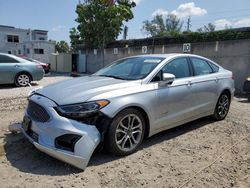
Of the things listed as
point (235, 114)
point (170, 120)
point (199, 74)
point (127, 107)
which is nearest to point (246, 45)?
point (235, 114)

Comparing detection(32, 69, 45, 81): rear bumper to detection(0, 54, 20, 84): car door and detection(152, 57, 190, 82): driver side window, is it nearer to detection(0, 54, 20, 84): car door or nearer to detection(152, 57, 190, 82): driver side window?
detection(0, 54, 20, 84): car door

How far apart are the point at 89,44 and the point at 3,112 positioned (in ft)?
53.8

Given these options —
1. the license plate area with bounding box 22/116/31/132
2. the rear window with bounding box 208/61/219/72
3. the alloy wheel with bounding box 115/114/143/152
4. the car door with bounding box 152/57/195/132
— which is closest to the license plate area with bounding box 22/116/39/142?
the license plate area with bounding box 22/116/31/132

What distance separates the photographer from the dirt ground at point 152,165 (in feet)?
9.61

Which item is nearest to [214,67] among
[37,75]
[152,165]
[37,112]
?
[152,165]

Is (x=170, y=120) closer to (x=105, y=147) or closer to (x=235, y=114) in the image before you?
(x=105, y=147)

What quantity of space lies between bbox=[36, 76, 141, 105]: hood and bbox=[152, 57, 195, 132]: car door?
0.51 meters

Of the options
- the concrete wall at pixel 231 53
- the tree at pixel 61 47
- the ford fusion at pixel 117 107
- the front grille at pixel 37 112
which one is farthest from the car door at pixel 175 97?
the tree at pixel 61 47

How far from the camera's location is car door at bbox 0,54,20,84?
9.51 meters

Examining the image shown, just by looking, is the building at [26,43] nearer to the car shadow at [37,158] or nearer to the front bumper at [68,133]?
the car shadow at [37,158]

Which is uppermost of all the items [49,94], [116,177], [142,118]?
[49,94]

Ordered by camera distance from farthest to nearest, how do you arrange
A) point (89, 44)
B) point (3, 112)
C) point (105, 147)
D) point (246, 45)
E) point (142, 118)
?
point (89, 44) → point (246, 45) → point (3, 112) → point (142, 118) → point (105, 147)

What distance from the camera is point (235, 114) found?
613 centimetres

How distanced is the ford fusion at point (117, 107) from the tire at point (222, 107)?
0.59 m
